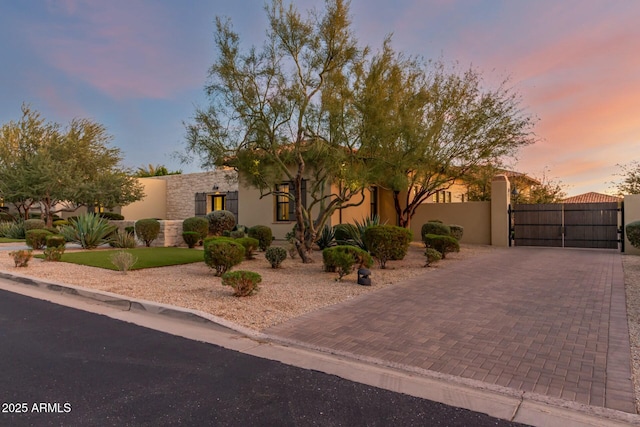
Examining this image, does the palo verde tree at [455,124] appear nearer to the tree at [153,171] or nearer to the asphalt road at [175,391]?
the asphalt road at [175,391]

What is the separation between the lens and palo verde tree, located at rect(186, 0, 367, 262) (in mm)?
9922

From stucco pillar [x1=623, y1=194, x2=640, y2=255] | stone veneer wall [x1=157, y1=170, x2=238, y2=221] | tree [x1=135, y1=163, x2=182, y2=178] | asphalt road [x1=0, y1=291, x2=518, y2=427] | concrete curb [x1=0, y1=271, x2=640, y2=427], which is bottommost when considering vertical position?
concrete curb [x1=0, y1=271, x2=640, y2=427]

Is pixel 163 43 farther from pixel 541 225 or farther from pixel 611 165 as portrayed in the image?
pixel 611 165

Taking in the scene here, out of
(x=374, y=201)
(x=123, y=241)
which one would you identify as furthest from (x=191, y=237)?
(x=374, y=201)

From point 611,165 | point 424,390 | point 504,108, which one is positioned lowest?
point 424,390

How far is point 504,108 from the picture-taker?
53.4 feet

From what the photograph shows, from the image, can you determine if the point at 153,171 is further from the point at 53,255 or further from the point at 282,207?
the point at 53,255

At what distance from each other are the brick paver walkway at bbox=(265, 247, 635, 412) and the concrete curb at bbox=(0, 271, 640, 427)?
139mm

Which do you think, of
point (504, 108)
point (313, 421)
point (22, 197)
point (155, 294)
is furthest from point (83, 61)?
point (504, 108)

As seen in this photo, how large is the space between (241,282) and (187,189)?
2337 cm

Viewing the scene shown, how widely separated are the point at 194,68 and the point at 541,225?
52.4ft

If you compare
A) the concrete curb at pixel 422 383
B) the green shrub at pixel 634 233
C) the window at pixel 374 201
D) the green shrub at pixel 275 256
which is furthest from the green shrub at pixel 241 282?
the window at pixel 374 201

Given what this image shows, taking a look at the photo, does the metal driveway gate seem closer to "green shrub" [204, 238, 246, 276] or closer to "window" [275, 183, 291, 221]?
"window" [275, 183, 291, 221]

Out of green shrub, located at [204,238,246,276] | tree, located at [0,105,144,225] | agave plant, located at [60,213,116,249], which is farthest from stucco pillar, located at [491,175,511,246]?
tree, located at [0,105,144,225]
